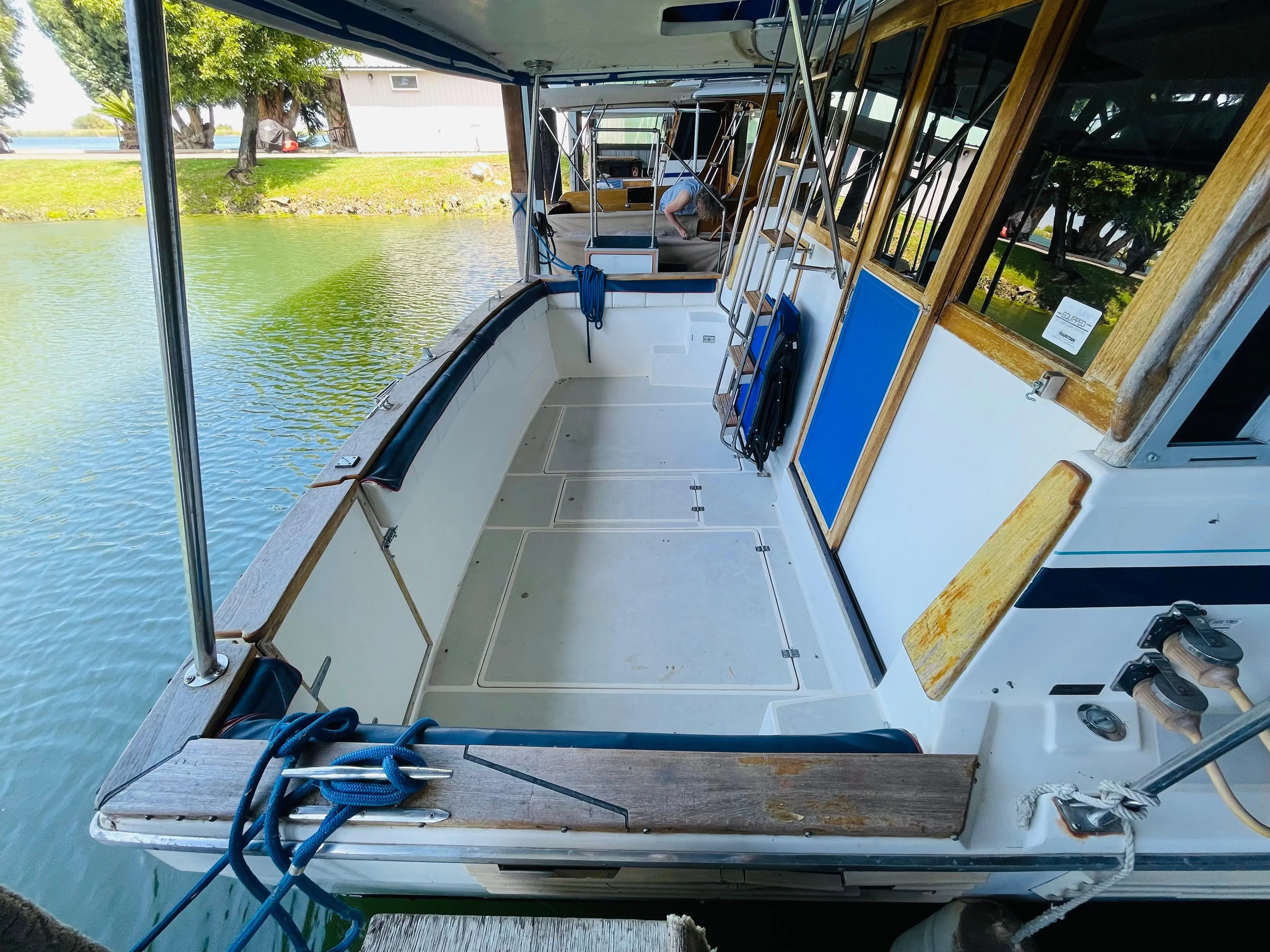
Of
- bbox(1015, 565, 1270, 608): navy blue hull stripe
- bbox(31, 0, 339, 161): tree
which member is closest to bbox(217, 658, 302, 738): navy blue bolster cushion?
bbox(1015, 565, 1270, 608): navy blue hull stripe

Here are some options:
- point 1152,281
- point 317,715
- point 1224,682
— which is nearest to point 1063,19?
point 1152,281

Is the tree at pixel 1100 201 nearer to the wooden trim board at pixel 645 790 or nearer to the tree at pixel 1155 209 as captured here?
the tree at pixel 1155 209

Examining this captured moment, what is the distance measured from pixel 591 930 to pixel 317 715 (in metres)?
0.61

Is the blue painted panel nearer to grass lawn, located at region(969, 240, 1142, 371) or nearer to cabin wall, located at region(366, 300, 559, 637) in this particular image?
grass lawn, located at region(969, 240, 1142, 371)

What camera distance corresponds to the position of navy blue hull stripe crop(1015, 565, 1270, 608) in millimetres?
886

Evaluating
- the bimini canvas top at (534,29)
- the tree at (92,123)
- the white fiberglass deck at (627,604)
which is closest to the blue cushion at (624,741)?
the white fiberglass deck at (627,604)

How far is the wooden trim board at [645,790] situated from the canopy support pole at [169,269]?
0.90 ft

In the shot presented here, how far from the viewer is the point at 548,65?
3062mm

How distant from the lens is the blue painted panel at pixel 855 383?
1753 mm

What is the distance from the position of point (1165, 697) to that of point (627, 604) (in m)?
1.49

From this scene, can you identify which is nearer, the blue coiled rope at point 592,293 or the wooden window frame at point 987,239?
the wooden window frame at point 987,239

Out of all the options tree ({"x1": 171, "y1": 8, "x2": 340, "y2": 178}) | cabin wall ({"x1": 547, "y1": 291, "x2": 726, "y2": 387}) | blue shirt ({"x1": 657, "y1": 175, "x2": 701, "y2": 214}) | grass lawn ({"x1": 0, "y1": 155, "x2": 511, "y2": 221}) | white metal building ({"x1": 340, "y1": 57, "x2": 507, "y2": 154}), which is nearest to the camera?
cabin wall ({"x1": 547, "y1": 291, "x2": 726, "y2": 387})

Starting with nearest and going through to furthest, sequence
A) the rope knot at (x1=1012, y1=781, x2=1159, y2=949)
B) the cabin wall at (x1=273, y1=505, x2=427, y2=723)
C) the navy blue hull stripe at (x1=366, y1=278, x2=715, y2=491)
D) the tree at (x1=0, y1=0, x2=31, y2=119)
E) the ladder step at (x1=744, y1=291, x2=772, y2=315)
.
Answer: the rope knot at (x1=1012, y1=781, x2=1159, y2=949), the cabin wall at (x1=273, y1=505, x2=427, y2=723), the navy blue hull stripe at (x1=366, y1=278, x2=715, y2=491), the ladder step at (x1=744, y1=291, x2=772, y2=315), the tree at (x1=0, y1=0, x2=31, y2=119)

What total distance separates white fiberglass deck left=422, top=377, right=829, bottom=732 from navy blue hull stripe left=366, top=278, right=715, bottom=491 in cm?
65
